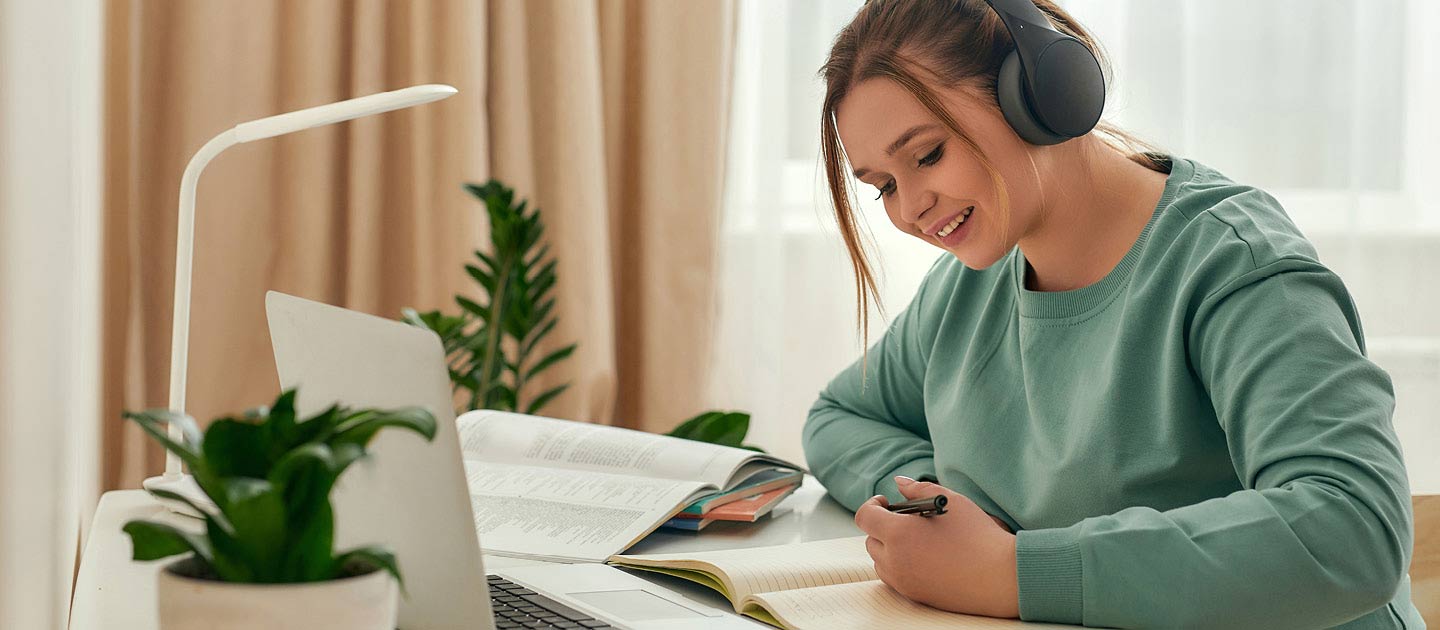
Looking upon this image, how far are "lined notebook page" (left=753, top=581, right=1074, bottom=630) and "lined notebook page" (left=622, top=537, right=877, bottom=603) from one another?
0.07ft

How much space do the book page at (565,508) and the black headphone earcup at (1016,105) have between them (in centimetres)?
39

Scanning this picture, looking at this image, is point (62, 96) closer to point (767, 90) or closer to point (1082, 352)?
point (1082, 352)

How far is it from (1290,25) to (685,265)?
3.78 feet

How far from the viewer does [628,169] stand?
6.91 ft

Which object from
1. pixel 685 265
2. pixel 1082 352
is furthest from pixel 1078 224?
pixel 685 265

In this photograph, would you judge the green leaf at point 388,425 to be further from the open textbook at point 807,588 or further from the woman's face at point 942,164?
the woman's face at point 942,164

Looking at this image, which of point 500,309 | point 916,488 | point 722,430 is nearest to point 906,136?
point 916,488

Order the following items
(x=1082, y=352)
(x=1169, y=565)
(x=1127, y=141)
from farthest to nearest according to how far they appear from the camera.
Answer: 1. (x=1127, y=141)
2. (x=1082, y=352)
3. (x=1169, y=565)

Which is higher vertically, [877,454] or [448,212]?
[448,212]

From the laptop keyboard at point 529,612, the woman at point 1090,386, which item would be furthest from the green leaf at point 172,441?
the woman at point 1090,386

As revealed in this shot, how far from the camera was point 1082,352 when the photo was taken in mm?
1011

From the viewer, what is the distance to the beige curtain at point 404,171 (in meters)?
1.86

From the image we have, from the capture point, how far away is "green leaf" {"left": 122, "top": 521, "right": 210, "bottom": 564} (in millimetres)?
391

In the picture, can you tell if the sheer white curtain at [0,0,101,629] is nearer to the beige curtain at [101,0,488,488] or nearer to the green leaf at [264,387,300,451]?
the green leaf at [264,387,300,451]
